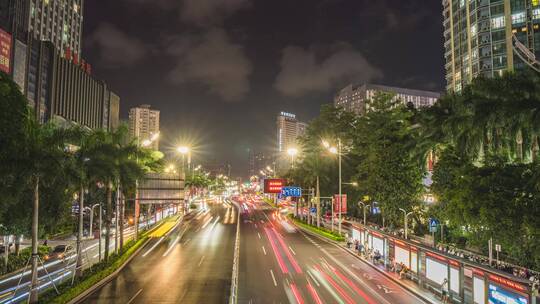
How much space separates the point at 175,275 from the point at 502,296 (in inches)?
828

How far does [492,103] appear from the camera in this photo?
23.8m

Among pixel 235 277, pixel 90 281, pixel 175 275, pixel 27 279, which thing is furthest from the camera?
pixel 27 279

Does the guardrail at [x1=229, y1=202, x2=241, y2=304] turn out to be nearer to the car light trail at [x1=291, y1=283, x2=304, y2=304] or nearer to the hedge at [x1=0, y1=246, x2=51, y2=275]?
the car light trail at [x1=291, y1=283, x2=304, y2=304]

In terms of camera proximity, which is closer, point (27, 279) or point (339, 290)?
point (339, 290)

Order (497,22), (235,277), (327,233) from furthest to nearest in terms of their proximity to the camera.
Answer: (497,22)
(327,233)
(235,277)

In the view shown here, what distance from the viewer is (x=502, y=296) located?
697 inches

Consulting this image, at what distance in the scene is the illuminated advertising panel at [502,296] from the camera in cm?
1652

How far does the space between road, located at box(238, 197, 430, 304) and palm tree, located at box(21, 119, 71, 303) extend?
1144cm

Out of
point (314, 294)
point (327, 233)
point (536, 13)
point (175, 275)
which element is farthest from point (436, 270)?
point (536, 13)

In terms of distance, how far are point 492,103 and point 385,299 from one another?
13380 mm

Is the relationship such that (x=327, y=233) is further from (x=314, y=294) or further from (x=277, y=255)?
(x=314, y=294)

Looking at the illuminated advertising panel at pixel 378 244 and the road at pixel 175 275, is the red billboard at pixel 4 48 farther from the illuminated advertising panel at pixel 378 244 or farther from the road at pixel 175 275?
the illuminated advertising panel at pixel 378 244

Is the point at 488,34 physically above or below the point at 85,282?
above

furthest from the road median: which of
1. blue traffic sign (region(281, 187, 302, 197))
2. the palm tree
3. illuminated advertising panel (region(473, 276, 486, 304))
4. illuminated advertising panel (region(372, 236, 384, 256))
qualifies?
blue traffic sign (region(281, 187, 302, 197))
